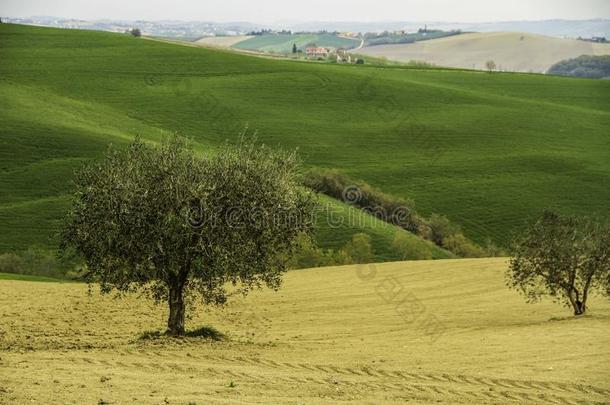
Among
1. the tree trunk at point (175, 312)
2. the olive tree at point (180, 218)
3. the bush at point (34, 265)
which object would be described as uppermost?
the olive tree at point (180, 218)

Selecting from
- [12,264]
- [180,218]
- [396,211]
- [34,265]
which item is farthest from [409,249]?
[180,218]

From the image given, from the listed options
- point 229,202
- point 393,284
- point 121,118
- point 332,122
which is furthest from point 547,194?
point 229,202

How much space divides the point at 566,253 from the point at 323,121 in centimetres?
8294

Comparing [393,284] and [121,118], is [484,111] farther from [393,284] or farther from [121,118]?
[393,284]

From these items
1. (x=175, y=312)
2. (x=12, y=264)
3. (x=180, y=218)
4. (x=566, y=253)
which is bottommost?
(x=12, y=264)

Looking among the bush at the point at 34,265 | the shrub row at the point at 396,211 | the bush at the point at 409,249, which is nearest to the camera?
the bush at the point at 34,265

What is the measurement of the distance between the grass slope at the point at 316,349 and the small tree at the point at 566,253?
176 cm

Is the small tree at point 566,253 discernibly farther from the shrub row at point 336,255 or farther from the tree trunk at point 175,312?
the shrub row at point 336,255

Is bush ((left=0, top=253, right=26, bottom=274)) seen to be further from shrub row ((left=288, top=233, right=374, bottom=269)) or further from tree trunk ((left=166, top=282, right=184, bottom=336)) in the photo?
tree trunk ((left=166, top=282, right=184, bottom=336))

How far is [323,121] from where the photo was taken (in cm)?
11806

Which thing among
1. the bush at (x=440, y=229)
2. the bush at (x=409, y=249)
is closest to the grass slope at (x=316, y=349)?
the bush at (x=409, y=249)

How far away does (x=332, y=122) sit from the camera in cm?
11806

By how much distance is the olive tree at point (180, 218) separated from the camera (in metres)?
29.0

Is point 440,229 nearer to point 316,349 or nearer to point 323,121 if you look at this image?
point 323,121
